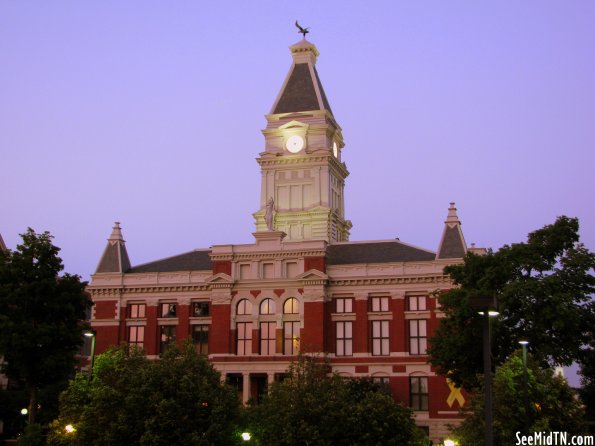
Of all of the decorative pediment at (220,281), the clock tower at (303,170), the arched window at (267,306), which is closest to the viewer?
the arched window at (267,306)

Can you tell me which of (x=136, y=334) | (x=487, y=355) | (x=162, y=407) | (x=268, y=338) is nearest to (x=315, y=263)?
(x=268, y=338)

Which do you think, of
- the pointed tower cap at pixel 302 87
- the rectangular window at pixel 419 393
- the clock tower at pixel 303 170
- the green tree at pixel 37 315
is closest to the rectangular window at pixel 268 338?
the rectangular window at pixel 419 393

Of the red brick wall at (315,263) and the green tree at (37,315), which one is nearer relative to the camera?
the green tree at (37,315)

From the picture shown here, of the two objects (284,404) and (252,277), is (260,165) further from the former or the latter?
(284,404)

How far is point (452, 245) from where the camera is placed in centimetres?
7969

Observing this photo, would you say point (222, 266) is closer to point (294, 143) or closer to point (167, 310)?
point (167, 310)

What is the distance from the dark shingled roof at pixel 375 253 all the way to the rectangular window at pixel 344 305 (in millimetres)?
3776

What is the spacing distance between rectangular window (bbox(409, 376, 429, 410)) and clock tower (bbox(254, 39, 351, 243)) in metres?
20.8

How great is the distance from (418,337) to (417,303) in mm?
3133

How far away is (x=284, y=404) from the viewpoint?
48188 millimetres

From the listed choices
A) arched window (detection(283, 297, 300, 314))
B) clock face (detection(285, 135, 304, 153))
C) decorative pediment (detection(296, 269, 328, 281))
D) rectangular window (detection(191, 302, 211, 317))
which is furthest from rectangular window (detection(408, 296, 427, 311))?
clock face (detection(285, 135, 304, 153))

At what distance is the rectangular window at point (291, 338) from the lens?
79875mm

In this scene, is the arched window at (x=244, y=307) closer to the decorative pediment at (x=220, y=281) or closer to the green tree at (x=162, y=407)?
the decorative pediment at (x=220, y=281)

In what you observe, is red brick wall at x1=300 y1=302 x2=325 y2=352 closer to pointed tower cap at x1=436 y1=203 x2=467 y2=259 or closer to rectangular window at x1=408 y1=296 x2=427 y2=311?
rectangular window at x1=408 y1=296 x2=427 y2=311
